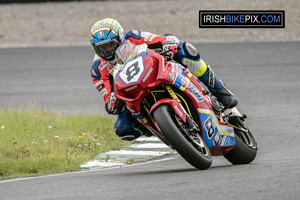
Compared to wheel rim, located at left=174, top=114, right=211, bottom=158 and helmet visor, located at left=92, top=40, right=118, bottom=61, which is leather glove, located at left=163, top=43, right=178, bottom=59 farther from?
wheel rim, located at left=174, top=114, right=211, bottom=158

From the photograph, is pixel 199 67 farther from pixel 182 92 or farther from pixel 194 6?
pixel 194 6

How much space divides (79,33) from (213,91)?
56.9 feet

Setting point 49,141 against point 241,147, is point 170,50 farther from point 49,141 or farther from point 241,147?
point 49,141

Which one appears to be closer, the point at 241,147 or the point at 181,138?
the point at 181,138

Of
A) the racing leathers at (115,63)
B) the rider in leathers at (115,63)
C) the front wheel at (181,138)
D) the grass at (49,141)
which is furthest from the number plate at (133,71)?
the grass at (49,141)

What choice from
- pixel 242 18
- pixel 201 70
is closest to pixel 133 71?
pixel 201 70

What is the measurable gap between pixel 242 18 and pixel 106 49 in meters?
18.4

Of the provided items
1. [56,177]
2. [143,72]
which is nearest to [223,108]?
[143,72]

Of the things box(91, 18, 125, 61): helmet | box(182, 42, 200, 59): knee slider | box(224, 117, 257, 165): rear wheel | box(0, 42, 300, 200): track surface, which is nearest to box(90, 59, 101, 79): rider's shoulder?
box(91, 18, 125, 61): helmet

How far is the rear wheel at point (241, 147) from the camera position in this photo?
7785 mm

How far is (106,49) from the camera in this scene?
293 inches

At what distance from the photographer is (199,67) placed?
7.91 meters

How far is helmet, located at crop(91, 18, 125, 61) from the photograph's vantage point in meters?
7.36

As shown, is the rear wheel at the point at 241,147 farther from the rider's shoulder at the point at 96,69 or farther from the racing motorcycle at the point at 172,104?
the rider's shoulder at the point at 96,69
